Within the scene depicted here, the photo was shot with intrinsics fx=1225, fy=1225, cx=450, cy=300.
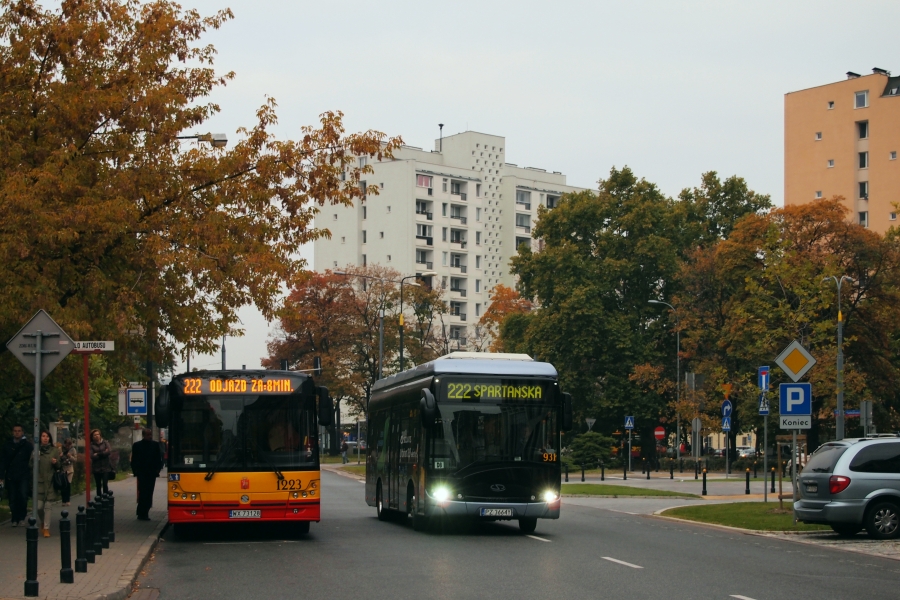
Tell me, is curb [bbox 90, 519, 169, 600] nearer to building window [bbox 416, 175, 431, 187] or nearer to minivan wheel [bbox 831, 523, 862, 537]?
minivan wheel [bbox 831, 523, 862, 537]

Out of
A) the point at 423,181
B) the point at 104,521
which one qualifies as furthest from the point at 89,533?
the point at 423,181

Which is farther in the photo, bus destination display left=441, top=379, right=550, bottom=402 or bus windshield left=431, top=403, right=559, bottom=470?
bus destination display left=441, top=379, right=550, bottom=402

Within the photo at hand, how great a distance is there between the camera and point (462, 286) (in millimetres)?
124125

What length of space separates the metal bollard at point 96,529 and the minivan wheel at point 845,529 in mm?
12212

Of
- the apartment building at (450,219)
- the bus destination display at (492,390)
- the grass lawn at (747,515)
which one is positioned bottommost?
the grass lawn at (747,515)

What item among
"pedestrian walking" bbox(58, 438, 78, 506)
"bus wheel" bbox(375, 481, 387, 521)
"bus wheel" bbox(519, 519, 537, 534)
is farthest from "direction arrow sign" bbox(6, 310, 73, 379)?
"pedestrian walking" bbox(58, 438, 78, 506)

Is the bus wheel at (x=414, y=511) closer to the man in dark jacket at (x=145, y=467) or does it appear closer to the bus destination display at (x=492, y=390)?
the bus destination display at (x=492, y=390)

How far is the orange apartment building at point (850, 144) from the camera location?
92688mm

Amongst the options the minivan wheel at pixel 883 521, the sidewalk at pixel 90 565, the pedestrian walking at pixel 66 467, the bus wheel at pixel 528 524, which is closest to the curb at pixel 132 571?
the sidewalk at pixel 90 565

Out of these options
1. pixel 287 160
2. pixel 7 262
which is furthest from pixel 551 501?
pixel 7 262

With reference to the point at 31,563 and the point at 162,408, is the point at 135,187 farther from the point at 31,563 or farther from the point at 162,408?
the point at 31,563

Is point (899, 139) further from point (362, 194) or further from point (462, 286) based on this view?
point (362, 194)

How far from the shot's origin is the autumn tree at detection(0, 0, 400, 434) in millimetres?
19688

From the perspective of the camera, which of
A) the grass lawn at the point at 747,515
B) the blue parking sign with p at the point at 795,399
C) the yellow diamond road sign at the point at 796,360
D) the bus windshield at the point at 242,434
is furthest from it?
the grass lawn at the point at 747,515
